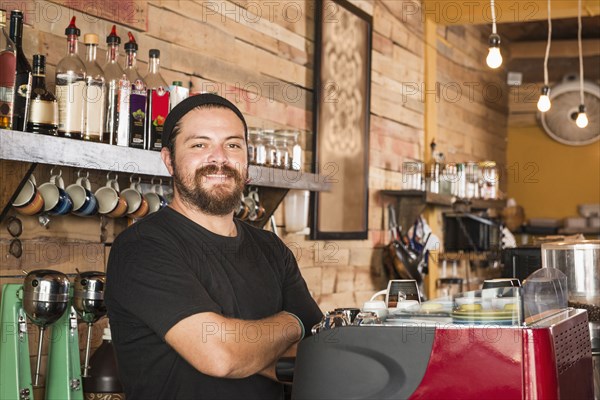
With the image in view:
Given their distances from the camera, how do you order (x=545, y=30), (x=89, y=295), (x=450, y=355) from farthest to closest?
(x=545, y=30)
(x=89, y=295)
(x=450, y=355)

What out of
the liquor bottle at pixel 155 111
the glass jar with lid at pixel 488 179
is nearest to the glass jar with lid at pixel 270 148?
the liquor bottle at pixel 155 111

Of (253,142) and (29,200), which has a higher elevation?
(253,142)

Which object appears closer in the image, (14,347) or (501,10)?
(14,347)

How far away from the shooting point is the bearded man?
6.12 ft

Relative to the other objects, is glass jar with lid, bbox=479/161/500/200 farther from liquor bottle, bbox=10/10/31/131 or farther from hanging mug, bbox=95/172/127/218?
liquor bottle, bbox=10/10/31/131

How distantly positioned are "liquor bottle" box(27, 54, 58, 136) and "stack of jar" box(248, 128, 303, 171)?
3.17 feet

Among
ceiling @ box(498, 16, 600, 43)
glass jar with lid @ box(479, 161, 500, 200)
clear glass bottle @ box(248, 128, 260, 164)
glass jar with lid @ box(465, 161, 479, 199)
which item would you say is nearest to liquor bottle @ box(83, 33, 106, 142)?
clear glass bottle @ box(248, 128, 260, 164)

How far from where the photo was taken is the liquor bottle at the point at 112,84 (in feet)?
8.48

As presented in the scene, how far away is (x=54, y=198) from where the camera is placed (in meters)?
2.51

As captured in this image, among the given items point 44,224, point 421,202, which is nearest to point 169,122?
point 44,224

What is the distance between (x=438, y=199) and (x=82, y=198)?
324 centimetres

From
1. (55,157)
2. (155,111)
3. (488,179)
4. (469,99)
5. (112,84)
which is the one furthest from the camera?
(469,99)

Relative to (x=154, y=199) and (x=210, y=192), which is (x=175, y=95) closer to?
(x=154, y=199)

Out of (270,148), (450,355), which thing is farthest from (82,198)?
(450,355)
